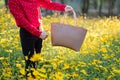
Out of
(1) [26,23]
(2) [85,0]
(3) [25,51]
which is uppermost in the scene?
(1) [26,23]

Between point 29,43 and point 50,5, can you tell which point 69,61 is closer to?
point 29,43

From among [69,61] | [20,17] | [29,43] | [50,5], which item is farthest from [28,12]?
[69,61]

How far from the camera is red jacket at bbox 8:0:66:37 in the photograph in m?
4.98

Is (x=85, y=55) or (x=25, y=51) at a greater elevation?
(x=25, y=51)

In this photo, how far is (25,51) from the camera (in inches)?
212

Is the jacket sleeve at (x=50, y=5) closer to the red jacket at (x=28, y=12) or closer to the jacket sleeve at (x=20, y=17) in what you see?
the red jacket at (x=28, y=12)

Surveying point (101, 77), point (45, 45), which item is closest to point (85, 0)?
point (45, 45)

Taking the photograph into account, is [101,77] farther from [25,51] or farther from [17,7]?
[17,7]

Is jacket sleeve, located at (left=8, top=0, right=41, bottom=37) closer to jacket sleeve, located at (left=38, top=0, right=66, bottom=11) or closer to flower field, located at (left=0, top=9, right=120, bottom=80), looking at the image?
jacket sleeve, located at (left=38, top=0, right=66, bottom=11)

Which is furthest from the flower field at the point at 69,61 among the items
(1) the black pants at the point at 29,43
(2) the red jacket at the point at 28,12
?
(2) the red jacket at the point at 28,12

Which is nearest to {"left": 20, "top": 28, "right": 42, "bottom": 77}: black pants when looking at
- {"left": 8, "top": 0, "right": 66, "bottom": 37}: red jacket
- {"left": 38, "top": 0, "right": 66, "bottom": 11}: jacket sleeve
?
{"left": 8, "top": 0, "right": 66, "bottom": 37}: red jacket

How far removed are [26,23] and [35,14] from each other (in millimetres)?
215

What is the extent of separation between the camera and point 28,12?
16.6 ft

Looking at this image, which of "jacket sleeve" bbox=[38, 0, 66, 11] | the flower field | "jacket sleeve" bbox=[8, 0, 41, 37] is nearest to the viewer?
"jacket sleeve" bbox=[8, 0, 41, 37]
